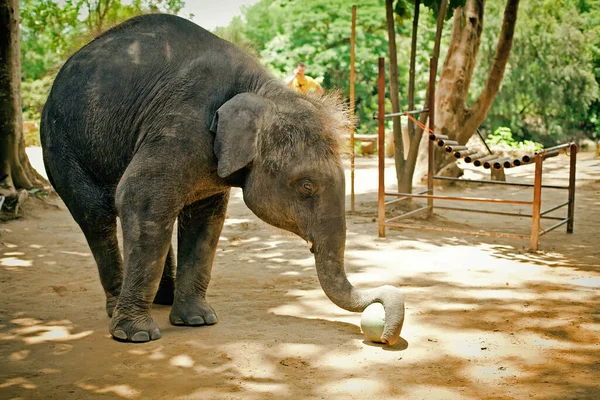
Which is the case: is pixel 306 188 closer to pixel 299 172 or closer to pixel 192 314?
pixel 299 172

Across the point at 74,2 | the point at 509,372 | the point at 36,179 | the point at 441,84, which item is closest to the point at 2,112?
the point at 36,179

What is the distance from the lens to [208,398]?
13.1ft

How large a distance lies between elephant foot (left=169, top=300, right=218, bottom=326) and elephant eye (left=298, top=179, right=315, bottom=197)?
1.22 meters

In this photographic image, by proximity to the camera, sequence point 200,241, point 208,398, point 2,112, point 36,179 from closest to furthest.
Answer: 1. point 208,398
2. point 200,241
3. point 2,112
4. point 36,179

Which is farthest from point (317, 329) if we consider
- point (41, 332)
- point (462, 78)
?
point (462, 78)

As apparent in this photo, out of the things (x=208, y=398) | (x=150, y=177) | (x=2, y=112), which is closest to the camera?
(x=208, y=398)

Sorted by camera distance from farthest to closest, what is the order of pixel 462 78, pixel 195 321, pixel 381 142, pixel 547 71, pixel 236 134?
pixel 547 71 < pixel 462 78 < pixel 381 142 < pixel 195 321 < pixel 236 134

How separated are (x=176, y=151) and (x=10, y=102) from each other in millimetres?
6807

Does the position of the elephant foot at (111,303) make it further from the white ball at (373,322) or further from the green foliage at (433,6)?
the green foliage at (433,6)

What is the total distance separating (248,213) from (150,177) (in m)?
6.35

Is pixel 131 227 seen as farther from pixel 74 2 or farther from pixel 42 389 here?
pixel 74 2

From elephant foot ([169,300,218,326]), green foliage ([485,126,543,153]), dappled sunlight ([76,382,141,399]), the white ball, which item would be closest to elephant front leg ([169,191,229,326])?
elephant foot ([169,300,218,326])

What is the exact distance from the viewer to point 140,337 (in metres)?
4.97

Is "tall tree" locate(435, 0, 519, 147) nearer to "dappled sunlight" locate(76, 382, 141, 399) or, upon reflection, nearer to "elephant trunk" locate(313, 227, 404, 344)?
"elephant trunk" locate(313, 227, 404, 344)
